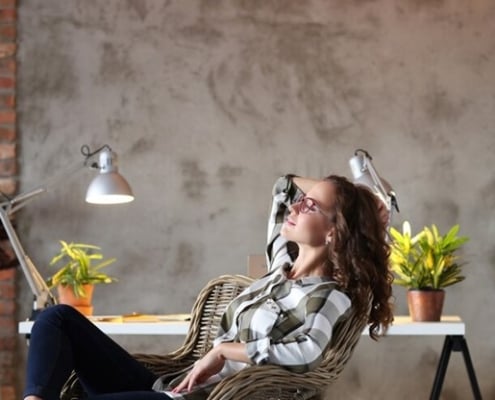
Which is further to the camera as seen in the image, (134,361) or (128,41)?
(128,41)

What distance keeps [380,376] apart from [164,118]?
5.15ft

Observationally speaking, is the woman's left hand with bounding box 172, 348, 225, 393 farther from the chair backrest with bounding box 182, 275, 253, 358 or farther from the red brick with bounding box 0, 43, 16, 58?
the red brick with bounding box 0, 43, 16, 58

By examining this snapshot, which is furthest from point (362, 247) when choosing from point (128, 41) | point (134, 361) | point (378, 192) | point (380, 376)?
point (128, 41)

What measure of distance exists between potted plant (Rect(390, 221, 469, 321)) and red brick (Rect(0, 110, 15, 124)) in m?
1.93

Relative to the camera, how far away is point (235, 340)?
2355mm

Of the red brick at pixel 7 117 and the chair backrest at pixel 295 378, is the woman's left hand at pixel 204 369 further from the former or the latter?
the red brick at pixel 7 117

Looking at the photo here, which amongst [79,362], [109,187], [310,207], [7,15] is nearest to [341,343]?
[310,207]

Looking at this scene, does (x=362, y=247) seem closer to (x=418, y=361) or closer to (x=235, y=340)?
(x=235, y=340)

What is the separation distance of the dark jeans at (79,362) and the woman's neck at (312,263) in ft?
1.51

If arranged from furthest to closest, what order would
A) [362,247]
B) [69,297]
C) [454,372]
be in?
[454,372]
[69,297]
[362,247]

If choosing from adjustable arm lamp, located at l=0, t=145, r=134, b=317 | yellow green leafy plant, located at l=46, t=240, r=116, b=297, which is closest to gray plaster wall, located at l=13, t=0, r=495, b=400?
yellow green leafy plant, located at l=46, t=240, r=116, b=297

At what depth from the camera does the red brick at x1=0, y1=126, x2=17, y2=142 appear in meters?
4.34

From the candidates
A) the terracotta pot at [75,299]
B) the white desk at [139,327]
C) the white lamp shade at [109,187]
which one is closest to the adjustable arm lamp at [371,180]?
the white desk at [139,327]

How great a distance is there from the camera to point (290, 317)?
87.5 inches
